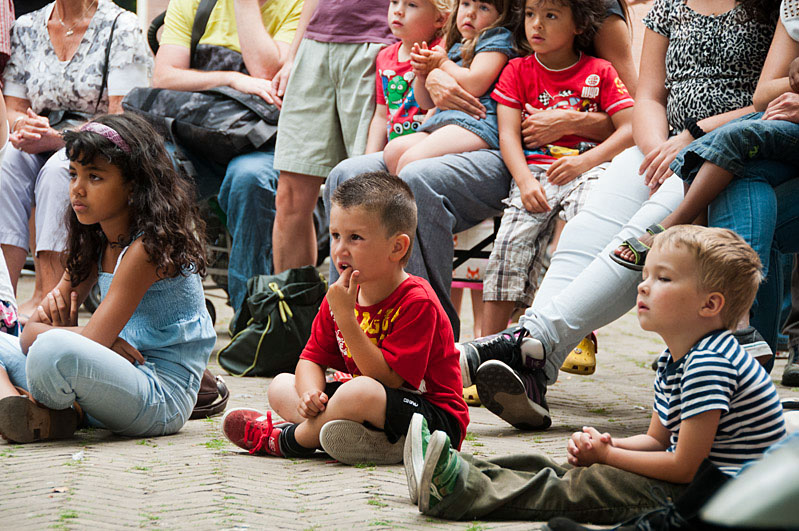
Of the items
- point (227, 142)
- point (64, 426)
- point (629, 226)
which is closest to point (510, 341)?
point (629, 226)

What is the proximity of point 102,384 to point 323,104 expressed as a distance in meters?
2.47

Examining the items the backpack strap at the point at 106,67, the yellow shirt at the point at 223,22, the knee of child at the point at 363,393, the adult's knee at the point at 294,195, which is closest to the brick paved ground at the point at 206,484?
the knee of child at the point at 363,393

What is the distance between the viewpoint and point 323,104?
A: 17.0 ft

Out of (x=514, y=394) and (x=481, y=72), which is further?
(x=481, y=72)

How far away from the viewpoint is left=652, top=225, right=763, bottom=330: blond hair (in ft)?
7.32

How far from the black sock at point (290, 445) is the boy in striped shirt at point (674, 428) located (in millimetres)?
743

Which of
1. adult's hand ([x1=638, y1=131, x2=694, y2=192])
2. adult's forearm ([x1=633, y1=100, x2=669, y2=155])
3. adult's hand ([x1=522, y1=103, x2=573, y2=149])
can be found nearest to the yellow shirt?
adult's hand ([x1=522, y1=103, x2=573, y2=149])

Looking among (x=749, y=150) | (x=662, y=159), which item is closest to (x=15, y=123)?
(x=662, y=159)

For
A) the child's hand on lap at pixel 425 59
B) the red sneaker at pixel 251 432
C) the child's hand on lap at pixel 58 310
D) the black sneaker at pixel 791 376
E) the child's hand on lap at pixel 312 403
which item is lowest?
the black sneaker at pixel 791 376

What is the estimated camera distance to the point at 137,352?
3301 millimetres

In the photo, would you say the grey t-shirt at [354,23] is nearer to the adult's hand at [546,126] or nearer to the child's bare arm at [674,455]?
the adult's hand at [546,126]

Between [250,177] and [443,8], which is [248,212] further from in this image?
[443,8]

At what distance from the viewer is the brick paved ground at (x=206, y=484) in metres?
2.31

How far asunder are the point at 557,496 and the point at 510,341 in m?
Answer: 1.19
